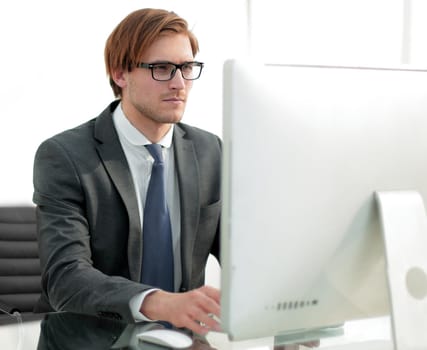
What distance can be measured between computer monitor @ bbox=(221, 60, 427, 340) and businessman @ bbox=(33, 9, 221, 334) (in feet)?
2.72

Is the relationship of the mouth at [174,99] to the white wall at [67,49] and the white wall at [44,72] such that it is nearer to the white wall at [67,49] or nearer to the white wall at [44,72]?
the white wall at [67,49]

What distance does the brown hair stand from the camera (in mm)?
2346

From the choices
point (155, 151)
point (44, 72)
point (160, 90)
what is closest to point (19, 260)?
point (155, 151)

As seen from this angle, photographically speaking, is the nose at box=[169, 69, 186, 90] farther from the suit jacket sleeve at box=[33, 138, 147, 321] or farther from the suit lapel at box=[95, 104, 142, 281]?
the suit jacket sleeve at box=[33, 138, 147, 321]

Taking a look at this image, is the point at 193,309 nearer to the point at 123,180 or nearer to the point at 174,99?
the point at 123,180

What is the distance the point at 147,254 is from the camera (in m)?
2.21

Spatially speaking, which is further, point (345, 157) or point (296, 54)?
point (296, 54)

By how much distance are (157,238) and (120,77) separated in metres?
0.63

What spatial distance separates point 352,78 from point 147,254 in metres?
1.16

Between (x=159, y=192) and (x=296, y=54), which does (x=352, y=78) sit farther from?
(x=296, y=54)

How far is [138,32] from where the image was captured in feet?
7.75

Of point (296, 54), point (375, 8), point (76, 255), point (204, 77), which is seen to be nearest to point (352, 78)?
point (76, 255)

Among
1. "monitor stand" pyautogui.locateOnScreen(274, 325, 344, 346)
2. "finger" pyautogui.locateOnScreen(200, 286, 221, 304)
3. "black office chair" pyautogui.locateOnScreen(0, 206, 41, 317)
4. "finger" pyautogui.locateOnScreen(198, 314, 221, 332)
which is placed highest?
"finger" pyautogui.locateOnScreen(200, 286, 221, 304)

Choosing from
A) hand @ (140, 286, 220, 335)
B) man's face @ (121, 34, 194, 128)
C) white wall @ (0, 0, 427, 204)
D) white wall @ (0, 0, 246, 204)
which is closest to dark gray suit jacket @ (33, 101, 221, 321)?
man's face @ (121, 34, 194, 128)
